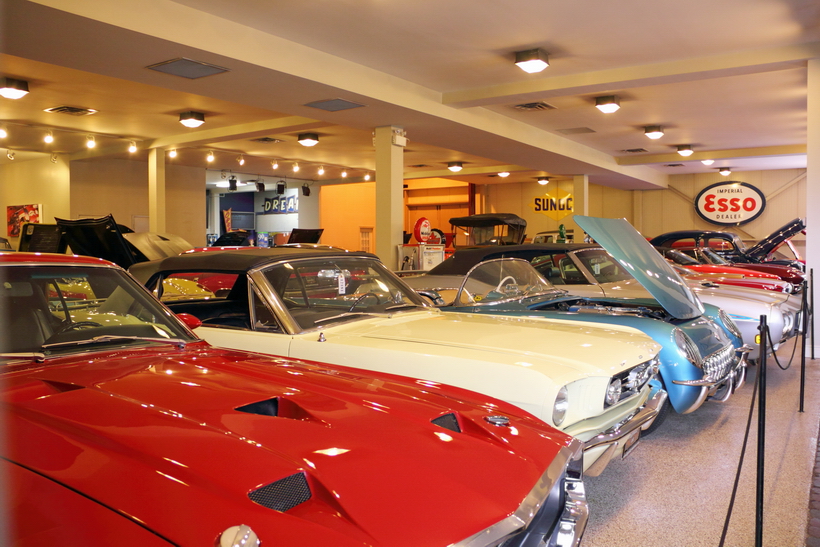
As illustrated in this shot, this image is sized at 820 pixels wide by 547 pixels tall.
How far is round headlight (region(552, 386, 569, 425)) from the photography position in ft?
8.50

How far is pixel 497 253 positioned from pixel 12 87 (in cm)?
760

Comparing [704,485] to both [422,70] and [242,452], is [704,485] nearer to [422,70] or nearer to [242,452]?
[242,452]

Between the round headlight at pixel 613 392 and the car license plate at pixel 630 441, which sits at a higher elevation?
the round headlight at pixel 613 392

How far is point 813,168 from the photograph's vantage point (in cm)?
742

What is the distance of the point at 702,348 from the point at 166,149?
1332 centimetres

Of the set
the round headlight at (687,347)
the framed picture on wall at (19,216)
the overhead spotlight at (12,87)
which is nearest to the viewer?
the round headlight at (687,347)

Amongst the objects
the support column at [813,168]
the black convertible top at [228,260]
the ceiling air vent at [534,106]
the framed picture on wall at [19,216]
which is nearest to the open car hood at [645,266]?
the black convertible top at [228,260]

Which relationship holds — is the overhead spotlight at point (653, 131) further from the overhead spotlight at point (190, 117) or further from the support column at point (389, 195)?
the overhead spotlight at point (190, 117)

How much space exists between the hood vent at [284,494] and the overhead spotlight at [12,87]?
981 centimetres

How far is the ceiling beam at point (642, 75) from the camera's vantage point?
7553 millimetres

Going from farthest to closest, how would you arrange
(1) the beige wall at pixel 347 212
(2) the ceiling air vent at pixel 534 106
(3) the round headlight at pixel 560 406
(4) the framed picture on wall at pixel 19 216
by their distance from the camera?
(1) the beige wall at pixel 347 212 → (4) the framed picture on wall at pixel 19 216 → (2) the ceiling air vent at pixel 534 106 → (3) the round headlight at pixel 560 406

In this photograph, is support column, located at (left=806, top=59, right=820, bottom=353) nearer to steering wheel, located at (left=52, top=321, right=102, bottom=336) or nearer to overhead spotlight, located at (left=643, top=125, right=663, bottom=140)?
overhead spotlight, located at (left=643, top=125, right=663, bottom=140)

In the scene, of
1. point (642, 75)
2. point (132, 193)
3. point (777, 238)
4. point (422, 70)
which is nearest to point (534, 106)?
point (642, 75)

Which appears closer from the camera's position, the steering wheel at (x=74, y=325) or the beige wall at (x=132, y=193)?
the steering wheel at (x=74, y=325)
